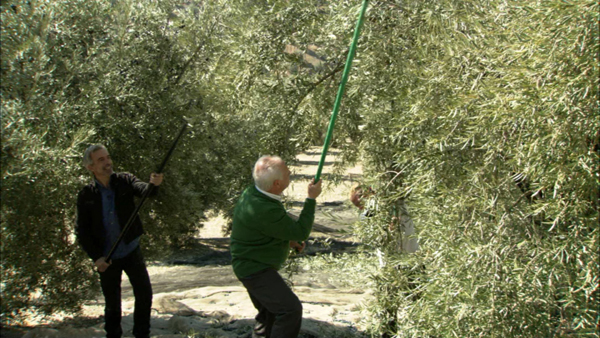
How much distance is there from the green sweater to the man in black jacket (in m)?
0.89

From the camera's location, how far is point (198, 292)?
876cm

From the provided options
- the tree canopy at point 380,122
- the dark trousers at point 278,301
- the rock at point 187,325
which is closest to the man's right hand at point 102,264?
the tree canopy at point 380,122

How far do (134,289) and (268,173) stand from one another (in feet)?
5.41

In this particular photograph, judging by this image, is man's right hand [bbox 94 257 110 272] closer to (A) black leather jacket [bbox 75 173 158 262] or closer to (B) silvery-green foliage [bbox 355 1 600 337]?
(A) black leather jacket [bbox 75 173 158 262]

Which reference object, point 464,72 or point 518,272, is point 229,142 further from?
point 518,272

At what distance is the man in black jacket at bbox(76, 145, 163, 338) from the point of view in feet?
15.5

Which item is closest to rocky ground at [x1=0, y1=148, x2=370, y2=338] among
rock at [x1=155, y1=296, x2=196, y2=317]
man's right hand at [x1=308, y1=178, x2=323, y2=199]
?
rock at [x1=155, y1=296, x2=196, y2=317]

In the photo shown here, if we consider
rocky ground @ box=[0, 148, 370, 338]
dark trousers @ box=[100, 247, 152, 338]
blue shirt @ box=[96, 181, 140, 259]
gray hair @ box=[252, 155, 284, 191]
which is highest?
gray hair @ box=[252, 155, 284, 191]

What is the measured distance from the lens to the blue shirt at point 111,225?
4809 mm

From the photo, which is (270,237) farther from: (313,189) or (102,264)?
(102,264)

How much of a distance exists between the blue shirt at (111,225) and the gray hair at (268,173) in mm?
1360

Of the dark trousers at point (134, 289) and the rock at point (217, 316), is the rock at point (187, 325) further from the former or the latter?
the dark trousers at point (134, 289)

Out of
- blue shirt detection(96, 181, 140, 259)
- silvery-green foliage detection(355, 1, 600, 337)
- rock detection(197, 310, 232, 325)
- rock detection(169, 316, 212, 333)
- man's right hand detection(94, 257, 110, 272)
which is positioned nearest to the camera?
silvery-green foliage detection(355, 1, 600, 337)

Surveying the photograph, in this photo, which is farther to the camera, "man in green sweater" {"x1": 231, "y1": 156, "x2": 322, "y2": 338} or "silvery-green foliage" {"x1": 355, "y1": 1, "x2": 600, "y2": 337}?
"man in green sweater" {"x1": 231, "y1": 156, "x2": 322, "y2": 338}
